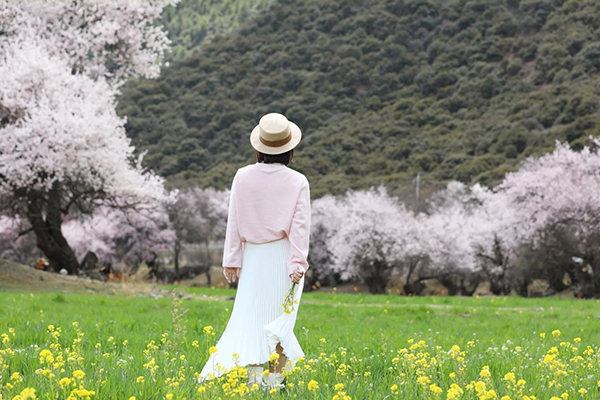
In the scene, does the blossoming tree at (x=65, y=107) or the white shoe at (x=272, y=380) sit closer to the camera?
the white shoe at (x=272, y=380)

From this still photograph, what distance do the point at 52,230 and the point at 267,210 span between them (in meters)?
18.1

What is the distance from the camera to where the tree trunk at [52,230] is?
19906 millimetres

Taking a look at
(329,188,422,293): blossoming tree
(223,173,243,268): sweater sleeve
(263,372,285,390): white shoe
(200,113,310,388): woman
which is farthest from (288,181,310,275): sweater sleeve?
(329,188,422,293): blossoming tree

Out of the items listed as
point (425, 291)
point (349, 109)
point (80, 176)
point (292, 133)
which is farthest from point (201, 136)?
point (292, 133)

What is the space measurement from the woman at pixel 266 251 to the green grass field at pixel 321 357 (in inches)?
14.7

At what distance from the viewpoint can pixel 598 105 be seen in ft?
140

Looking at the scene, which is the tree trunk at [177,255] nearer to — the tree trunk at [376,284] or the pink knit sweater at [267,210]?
the tree trunk at [376,284]

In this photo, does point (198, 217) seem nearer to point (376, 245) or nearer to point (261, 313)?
point (376, 245)

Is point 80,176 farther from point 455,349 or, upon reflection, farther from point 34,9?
point 455,349

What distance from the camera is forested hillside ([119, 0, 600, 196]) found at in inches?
1823

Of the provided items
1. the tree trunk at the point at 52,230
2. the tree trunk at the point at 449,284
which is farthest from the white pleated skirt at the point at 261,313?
the tree trunk at the point at 449,284

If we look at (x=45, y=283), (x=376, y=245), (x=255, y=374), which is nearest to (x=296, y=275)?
(x=255, y=374)

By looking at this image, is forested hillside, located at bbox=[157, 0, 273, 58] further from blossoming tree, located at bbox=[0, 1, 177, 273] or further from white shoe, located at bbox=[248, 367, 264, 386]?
white shoe, located at bbox=[248, 367, 264, 386]

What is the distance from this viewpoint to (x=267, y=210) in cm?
492
